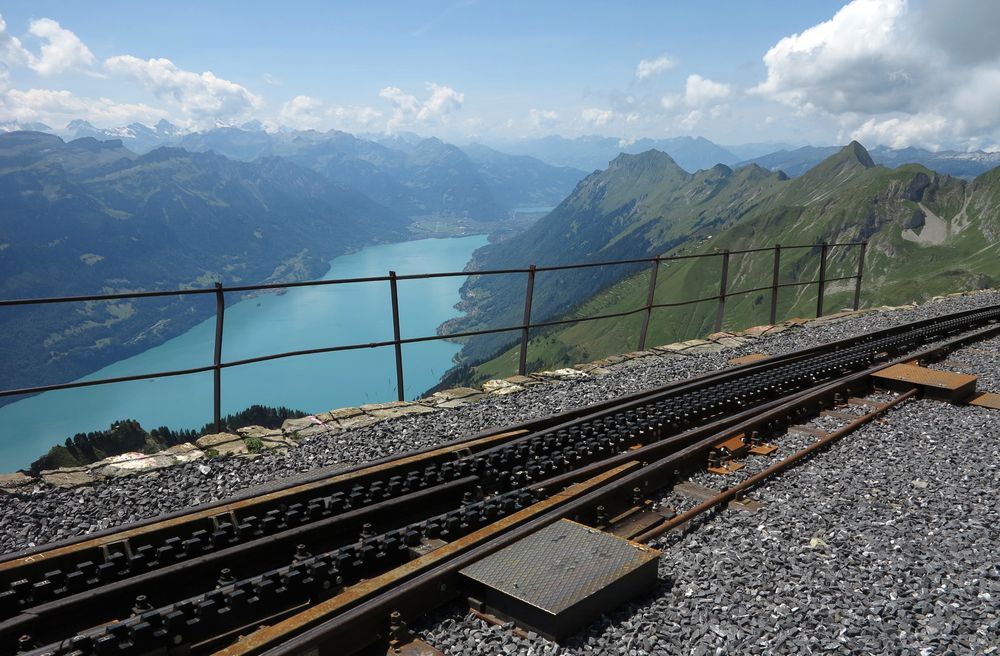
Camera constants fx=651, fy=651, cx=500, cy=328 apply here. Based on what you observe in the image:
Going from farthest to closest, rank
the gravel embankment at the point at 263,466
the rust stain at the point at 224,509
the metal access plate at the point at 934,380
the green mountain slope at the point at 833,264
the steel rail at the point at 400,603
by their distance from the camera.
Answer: the green mountain slope at the point at 833,264 → the metal access plate at the point at 934,380 → the gravel embankment at the point at 263,466 → the rust stain at the point at 224,509 → the steel rail at the point at 400,603

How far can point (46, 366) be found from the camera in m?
187

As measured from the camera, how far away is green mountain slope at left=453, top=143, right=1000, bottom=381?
13562 centimetres

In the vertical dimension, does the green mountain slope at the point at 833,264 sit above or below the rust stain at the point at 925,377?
below

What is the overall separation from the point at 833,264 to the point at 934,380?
580 feet

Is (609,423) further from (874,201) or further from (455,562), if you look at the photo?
(874,201)

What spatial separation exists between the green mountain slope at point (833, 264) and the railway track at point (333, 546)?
119 meters

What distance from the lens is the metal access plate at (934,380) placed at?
849 cm

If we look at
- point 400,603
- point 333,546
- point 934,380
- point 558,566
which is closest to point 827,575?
point 558,566

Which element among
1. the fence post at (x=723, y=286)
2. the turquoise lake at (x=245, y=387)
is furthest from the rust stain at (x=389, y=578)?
the turquoise lake at (x=245, y=387)

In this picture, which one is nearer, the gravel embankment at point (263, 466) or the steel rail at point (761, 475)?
the steel rail at point (761, 475)

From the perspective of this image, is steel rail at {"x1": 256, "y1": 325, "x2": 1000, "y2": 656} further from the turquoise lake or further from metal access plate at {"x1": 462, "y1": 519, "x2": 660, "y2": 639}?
the turquoise lake

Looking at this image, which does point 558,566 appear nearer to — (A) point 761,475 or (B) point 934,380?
(A) point 761,475

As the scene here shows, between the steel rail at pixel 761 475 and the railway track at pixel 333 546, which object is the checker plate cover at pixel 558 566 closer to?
the railway track at pixel 333 546

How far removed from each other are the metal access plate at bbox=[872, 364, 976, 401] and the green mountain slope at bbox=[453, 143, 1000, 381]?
116434 millimetres
